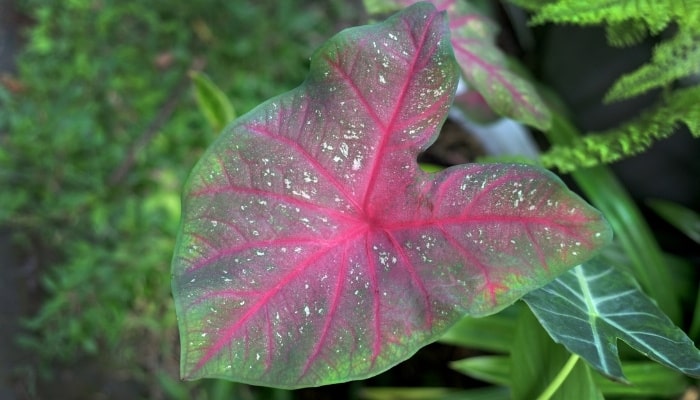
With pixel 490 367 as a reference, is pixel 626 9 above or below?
above

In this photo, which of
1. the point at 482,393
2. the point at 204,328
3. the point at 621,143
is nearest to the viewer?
the point at 204,328

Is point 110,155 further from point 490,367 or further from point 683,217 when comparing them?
point 683,217

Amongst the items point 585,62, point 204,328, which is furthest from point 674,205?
point 204,328

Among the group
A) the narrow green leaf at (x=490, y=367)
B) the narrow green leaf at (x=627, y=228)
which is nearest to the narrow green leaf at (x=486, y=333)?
the narrow green leaf at (x=490, y=367)

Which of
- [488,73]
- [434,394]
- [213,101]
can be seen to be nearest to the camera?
[488,73]

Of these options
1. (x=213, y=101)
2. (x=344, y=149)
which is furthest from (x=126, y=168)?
(x=344, y=149)

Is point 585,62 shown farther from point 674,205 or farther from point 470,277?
point 470,277
